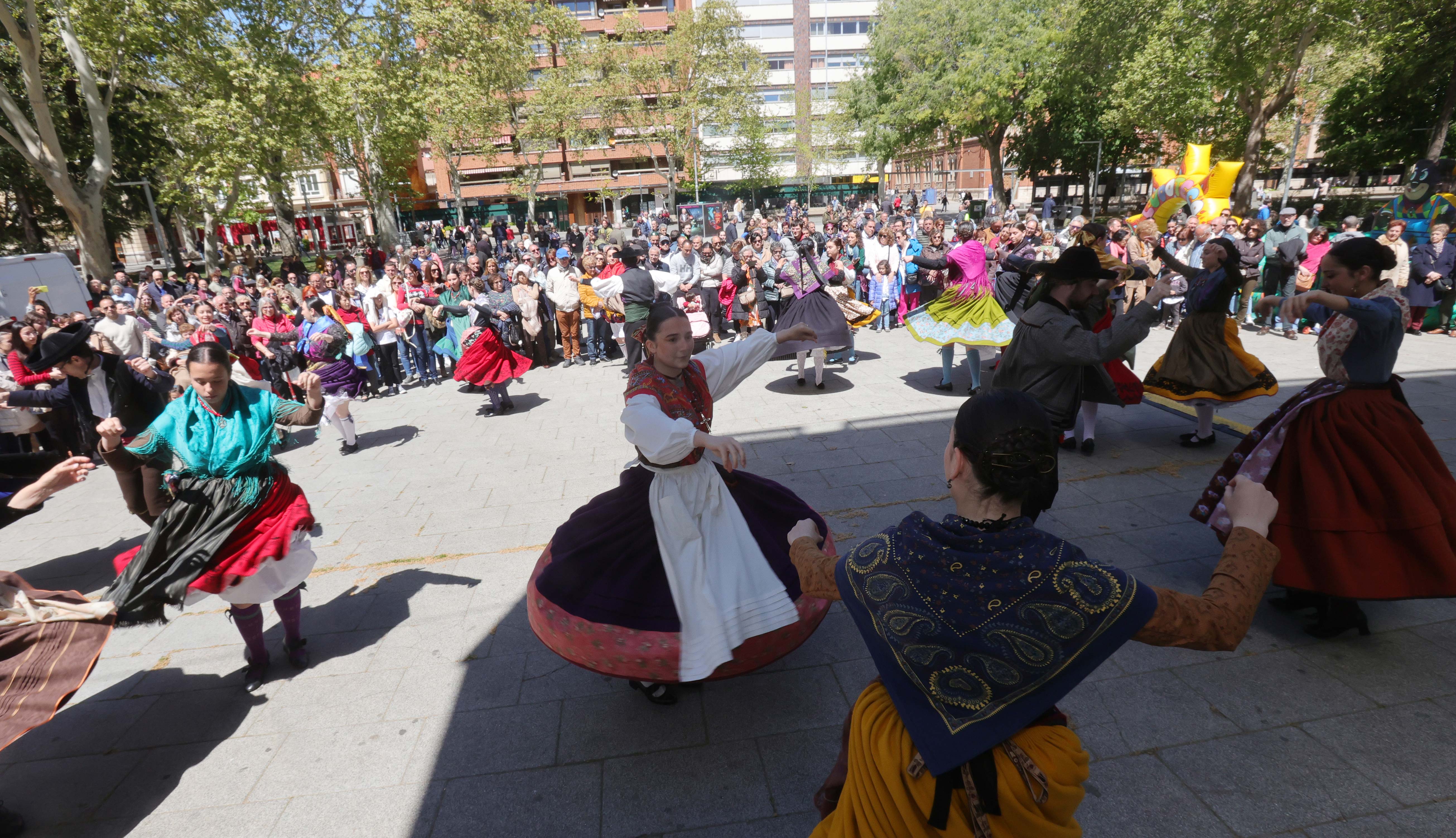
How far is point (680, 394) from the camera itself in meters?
3.04

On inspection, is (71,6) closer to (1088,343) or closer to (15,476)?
(15,476)

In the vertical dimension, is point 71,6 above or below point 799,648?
above

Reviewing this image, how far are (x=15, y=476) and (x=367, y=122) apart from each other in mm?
25927

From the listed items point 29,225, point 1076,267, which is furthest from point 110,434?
point 29,225

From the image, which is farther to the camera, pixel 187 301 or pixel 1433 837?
pixel 187 301

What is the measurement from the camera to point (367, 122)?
25.4m

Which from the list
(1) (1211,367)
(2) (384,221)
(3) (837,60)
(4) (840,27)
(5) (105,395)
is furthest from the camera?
(3) (837,60)

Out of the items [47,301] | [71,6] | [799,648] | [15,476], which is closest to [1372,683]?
[799,648]

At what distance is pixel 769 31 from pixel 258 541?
Answer: 57002mm

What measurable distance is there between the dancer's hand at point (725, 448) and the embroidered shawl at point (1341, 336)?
3197 mm

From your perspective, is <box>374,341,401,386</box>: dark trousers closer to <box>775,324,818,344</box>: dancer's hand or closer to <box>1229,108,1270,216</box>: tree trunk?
<box>775,324,818,344</box>: dancer's hand

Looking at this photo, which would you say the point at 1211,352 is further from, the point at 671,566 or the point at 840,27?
the point at 840,27

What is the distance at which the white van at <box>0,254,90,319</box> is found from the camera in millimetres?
13148

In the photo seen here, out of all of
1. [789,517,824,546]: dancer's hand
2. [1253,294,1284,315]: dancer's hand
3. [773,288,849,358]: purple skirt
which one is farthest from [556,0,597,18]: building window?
[789,517,824,546]: dancer's hand
